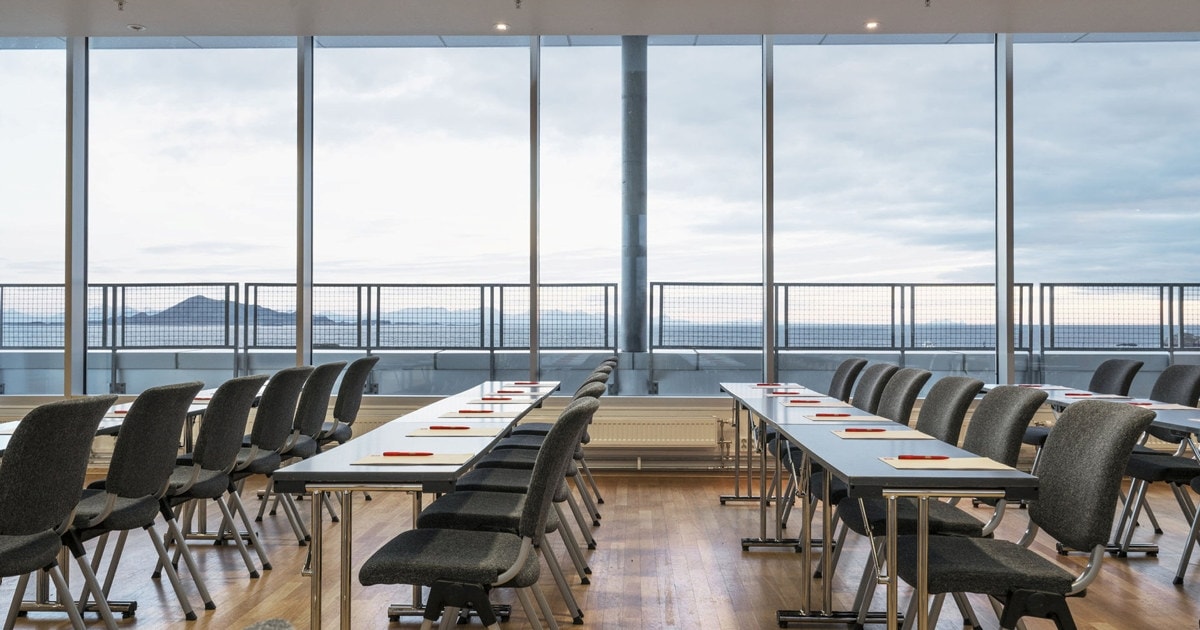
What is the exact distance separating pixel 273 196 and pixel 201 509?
3.22m

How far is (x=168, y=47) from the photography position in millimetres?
7406

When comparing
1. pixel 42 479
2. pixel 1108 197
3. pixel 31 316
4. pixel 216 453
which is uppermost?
pixel 1108 197

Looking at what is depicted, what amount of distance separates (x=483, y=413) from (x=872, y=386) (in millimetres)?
2382

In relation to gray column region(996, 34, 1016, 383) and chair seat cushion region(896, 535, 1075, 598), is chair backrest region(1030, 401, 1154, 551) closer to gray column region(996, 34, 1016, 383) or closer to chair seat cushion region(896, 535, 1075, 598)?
chair seat cushion region(896, 535, 1075, 598)

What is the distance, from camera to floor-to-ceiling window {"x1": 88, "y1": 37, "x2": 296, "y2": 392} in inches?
295

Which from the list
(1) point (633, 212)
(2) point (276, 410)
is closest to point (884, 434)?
(2) point (276, 410)

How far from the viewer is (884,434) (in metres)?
3.45

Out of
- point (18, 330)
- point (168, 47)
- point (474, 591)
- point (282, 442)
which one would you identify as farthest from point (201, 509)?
point (168, 47)

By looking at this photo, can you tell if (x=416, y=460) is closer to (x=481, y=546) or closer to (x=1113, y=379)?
(x=481, y=546)

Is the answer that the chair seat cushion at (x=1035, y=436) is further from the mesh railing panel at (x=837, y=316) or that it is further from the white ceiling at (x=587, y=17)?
the white ceiling at (x=587, y=17)

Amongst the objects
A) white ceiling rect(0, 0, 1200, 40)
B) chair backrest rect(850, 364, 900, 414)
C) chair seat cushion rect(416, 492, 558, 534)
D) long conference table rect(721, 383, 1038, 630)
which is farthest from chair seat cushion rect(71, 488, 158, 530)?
white ceiling rect(0, 0, 1200, 40)

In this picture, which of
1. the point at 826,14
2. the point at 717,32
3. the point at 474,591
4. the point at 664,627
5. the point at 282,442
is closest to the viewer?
the point at 474,591

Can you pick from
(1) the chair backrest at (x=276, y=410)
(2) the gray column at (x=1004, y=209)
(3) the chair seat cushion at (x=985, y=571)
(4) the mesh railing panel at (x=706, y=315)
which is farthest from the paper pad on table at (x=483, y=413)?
(2) the gray column at (x=1004, y=209)

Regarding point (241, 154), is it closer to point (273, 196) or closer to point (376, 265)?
point (273, 196)
